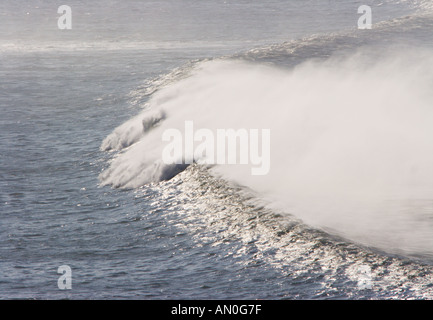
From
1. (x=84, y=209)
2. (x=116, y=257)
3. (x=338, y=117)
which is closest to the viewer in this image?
(x=116, y=257)

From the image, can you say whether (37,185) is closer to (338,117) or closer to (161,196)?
(161,196)
